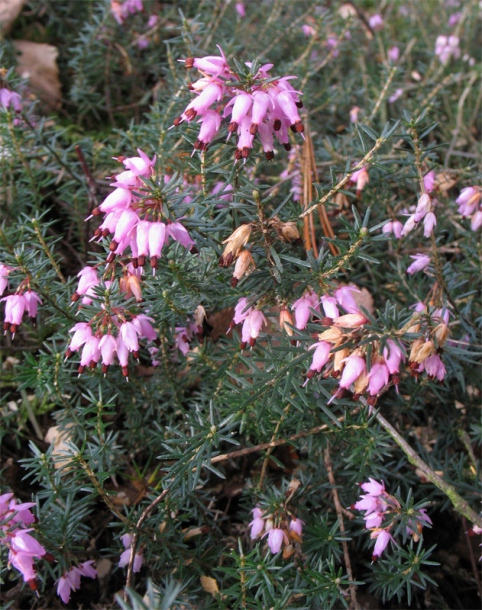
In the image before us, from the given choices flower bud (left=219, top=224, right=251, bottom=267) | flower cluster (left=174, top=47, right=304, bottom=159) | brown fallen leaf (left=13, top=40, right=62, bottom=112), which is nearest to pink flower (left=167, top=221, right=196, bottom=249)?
flower bud (left=219, top=224, right=251, bottom=267)

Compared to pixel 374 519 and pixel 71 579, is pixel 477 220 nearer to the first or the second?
pixel 374 519

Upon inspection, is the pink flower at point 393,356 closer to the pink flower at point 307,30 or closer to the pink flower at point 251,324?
the pink flower at point 251,324

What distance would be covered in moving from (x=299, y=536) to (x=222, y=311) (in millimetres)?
1391

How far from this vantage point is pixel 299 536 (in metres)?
2.71

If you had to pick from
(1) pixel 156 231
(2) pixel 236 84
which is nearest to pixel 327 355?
(1) pixel 156 231

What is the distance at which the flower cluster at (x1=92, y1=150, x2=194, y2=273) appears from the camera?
2051mm

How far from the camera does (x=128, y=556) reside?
2721 millimetres

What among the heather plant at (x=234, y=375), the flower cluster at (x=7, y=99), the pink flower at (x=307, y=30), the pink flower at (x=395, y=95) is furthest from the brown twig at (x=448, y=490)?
the pink flower at (x=307, y=30)

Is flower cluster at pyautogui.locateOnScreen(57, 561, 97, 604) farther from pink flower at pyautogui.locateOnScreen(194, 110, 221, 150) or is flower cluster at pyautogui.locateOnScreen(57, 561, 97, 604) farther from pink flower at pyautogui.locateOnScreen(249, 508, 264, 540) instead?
pink flower at pyautogui.locateOnScreen(194, 110, 221, 150)

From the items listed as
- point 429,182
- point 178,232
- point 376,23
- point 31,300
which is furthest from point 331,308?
point 376,23

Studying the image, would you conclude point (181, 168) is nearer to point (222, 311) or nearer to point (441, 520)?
point (222, 311)

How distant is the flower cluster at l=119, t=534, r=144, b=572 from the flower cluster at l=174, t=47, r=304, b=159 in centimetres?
175

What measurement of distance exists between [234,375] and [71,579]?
3.73 ft

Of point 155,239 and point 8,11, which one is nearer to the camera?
point 155,239
